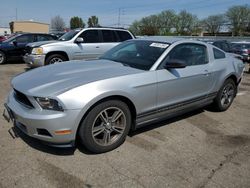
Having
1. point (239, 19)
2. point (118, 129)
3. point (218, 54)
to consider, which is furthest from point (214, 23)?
point (118, 129)

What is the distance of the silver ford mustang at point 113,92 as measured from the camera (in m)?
2.96

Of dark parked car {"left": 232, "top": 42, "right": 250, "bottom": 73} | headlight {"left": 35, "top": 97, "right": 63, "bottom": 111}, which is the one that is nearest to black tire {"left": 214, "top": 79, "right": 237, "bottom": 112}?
headlight {"left": 35, "top": 97, "right": 63, "bottom": 111}

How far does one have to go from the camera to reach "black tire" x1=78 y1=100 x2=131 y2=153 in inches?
123

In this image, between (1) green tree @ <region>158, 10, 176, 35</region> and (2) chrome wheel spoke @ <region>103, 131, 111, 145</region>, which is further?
(1) green tree @ <region>158, 10, 176, 35</region>

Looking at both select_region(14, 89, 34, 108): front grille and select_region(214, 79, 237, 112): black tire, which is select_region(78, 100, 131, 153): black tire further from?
select_region(214, 79, 237, 112): black tire

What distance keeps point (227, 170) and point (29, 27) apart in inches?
3069

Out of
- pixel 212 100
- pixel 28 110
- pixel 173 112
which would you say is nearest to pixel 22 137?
pixel 28 110

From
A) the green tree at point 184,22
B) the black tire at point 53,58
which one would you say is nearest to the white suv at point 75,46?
the black tire at point 53,58

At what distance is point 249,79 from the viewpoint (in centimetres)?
995

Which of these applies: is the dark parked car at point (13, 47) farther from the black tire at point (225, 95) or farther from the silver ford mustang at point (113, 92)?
the black tire at point (225, 95)

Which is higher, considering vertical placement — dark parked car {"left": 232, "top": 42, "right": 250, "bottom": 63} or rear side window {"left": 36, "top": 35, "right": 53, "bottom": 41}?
rear side window {"left": 36, "top": 35, "right": 53, "bottom": 41}

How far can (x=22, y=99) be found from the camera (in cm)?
326

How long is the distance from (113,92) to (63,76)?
74 cm

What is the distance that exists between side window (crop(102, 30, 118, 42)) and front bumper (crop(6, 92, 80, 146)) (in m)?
7.02
